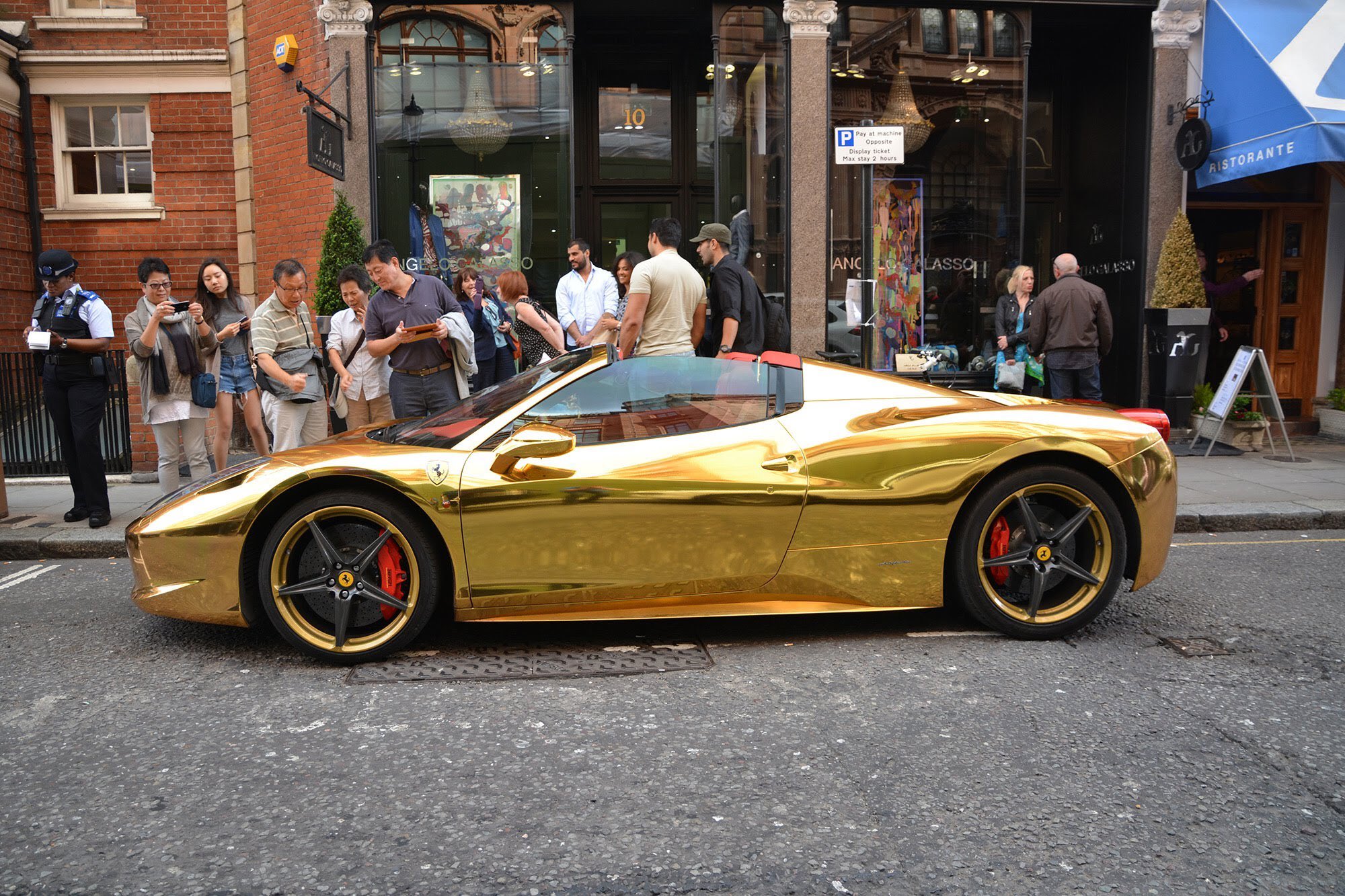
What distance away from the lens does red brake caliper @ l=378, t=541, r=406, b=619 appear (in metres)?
4.10

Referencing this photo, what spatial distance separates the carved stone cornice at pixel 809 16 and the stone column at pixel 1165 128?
3482 millimetres

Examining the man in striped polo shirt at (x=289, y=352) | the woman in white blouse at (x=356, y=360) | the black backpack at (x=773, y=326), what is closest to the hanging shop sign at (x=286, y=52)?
the woman in white blouse at (x=356, y=360)

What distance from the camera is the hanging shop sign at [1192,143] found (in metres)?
10.3

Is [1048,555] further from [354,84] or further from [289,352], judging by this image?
[354,84]

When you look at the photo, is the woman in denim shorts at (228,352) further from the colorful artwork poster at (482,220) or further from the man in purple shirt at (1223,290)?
the man in purple shirt at (1223,290)

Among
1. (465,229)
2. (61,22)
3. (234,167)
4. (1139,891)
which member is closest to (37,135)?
(61,22)

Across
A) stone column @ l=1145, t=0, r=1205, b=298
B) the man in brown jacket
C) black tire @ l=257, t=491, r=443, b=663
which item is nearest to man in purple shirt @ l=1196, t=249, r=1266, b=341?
stone column @ l=1145, t=0, r=1205, b=298

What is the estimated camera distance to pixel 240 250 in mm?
12109

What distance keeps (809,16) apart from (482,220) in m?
4.00

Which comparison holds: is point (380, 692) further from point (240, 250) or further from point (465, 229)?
point (240, 250)

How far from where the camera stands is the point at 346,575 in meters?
4.05

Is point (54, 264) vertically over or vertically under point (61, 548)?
over

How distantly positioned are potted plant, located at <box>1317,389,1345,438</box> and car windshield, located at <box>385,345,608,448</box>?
34.6 ft

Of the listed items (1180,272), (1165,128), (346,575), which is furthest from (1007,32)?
(346,575)
